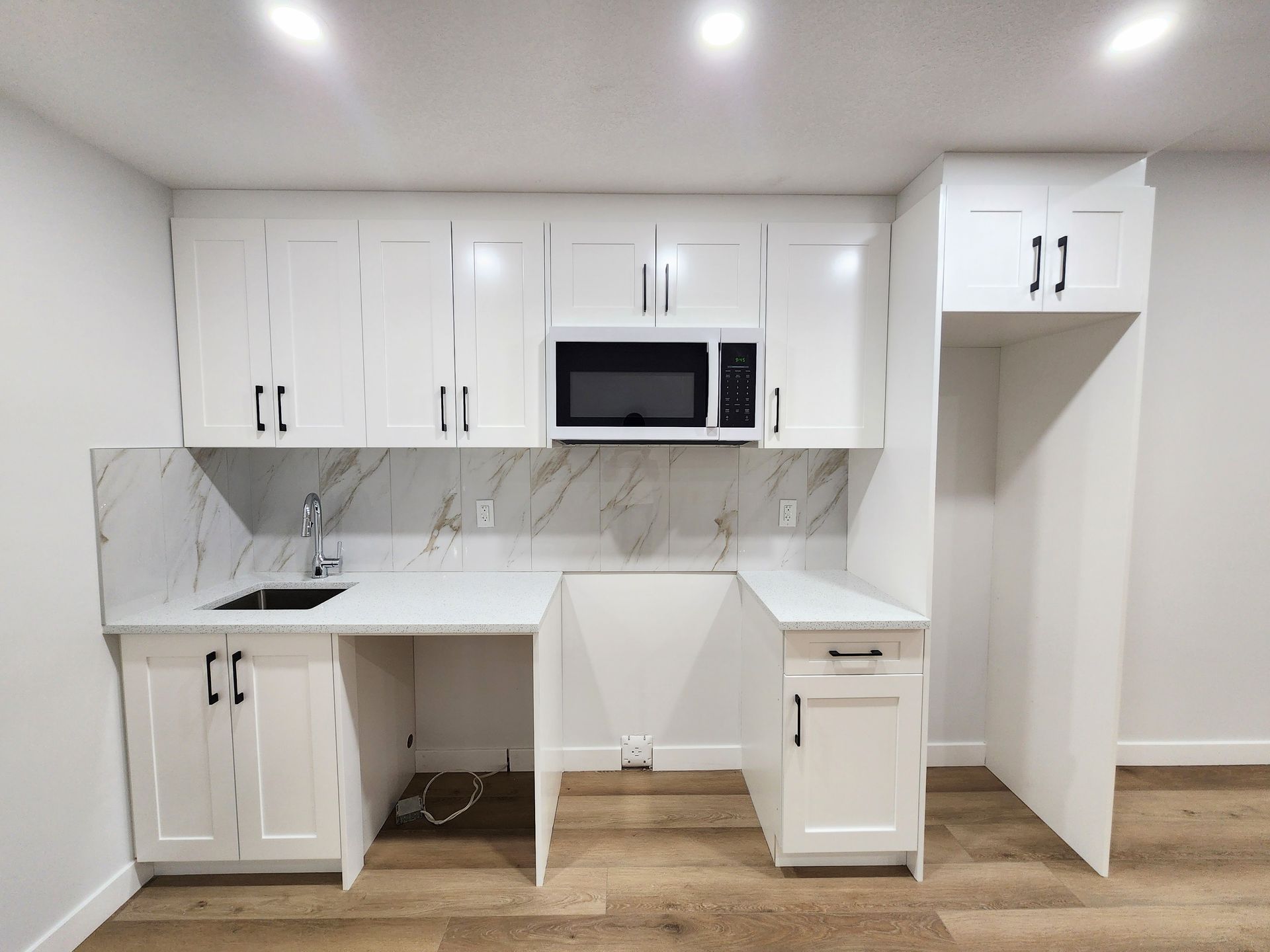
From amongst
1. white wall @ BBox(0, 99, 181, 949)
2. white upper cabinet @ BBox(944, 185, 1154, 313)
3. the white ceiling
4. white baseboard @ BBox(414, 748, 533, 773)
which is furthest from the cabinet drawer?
white wall @ BBox(0, 99, 181, 949)

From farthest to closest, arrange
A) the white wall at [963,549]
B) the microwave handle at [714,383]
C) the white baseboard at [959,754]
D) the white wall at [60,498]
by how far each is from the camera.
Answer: the white baseboard at [959,754]
the white wall at [963,549]
the microwave handle at [714,383]
the white wall at [60,498]

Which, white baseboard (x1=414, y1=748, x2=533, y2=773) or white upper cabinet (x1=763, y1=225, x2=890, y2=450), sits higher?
white upper cabinet (x1=763, y1=225, x2=890, y2=450)

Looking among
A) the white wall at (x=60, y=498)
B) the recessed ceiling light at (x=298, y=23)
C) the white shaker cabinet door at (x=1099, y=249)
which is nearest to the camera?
the recessed ceiling light at (x=298, y=23)

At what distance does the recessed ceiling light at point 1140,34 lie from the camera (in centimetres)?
125

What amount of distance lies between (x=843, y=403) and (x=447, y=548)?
1.76 metres

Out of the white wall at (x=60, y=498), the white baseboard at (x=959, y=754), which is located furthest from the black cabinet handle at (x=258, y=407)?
the white baseboard at (x=959, y=754)

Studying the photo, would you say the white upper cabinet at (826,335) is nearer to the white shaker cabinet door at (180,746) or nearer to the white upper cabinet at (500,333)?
the white upper cabinet at (500,333)

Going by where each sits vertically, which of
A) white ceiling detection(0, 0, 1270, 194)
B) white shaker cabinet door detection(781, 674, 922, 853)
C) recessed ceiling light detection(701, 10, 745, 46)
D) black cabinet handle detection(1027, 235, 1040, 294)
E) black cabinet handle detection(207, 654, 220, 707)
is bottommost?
white shaker cabinet door detection(781, 674, 922, 853)

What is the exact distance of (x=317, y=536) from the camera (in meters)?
2.33

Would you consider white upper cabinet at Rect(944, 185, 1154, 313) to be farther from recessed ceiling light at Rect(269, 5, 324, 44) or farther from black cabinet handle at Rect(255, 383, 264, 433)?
black cabinet handle at Rect(255, 383, 264, 433)

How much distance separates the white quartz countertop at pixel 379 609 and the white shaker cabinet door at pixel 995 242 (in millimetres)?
1780

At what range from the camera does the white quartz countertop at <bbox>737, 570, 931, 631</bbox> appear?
1.82 meters

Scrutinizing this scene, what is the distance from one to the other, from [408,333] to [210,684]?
4.40ft

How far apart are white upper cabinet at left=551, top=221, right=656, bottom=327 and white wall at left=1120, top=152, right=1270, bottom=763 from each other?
2.05m
